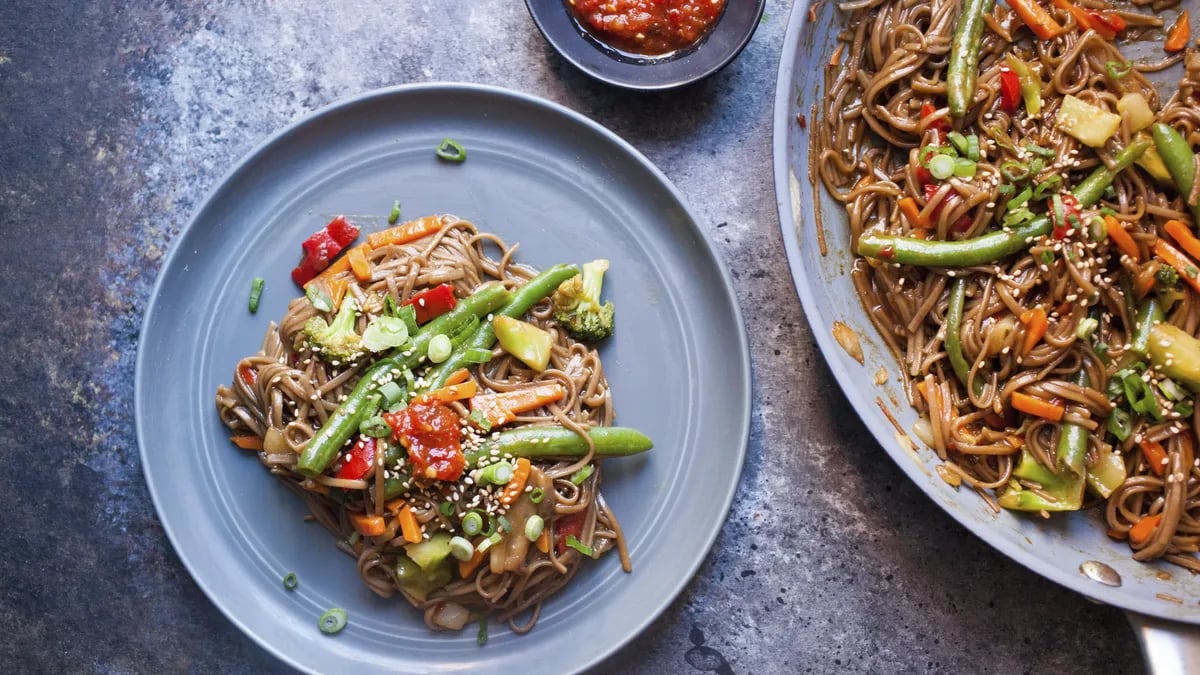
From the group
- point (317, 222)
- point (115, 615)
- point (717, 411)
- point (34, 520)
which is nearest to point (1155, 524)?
point (717, 411)

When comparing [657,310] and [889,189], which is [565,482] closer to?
[657,310]

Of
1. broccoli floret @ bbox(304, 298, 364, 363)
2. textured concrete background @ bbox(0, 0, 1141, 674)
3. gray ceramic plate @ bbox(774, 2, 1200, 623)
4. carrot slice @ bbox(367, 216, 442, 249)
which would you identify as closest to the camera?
gray ceramic plate @ bbox(774, 2, 1200, 623)

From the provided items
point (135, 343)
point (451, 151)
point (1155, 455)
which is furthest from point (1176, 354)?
point (135, 343)

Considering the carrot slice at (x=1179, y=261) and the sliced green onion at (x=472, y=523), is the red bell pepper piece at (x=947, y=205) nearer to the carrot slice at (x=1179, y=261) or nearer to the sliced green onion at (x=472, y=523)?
the carrot slice at (x=1179, y=261)

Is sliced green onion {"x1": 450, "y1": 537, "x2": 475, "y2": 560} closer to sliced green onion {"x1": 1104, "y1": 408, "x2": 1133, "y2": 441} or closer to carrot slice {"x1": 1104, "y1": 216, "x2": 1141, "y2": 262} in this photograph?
sliced green onion {"x1": 1104, "y1": 408, "x2": 1133, "y2": 441}

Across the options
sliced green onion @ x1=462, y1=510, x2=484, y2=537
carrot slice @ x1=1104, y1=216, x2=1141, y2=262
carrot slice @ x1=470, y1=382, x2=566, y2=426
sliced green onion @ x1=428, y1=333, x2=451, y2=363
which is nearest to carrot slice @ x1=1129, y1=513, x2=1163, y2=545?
carrot slice @ x1=1104, y1=216, x2=1141, y2=262

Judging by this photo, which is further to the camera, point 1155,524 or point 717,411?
point 717,411
